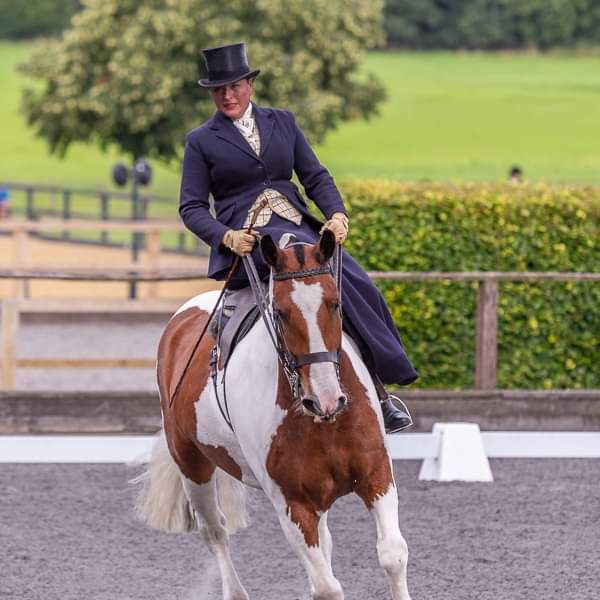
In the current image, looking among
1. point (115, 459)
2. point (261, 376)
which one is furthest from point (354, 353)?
point (115, 459)

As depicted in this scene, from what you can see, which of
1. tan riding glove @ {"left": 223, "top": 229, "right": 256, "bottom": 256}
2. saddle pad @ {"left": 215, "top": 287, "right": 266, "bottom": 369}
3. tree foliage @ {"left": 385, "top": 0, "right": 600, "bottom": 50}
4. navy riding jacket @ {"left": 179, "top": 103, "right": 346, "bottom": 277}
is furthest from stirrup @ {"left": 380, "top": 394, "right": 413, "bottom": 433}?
tree foliage @ {"left": 385, "top": 0, "right": 600, "bottom": 50}

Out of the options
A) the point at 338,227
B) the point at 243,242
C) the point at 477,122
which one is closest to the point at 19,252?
the point at 243,242

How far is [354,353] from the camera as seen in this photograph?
222 inches

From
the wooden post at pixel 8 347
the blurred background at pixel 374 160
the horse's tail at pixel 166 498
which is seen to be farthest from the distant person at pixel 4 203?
the horse's tail at pixel 166 498

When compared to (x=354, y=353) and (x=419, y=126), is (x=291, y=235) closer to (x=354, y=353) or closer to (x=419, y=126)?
(x=354, y=353)

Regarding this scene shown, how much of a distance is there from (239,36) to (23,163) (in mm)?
40950

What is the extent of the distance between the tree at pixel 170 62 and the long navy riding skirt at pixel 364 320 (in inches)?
1023

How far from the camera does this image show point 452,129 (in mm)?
76250

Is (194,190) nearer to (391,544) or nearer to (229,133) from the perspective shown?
(229,133)

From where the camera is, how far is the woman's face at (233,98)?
5.98 m

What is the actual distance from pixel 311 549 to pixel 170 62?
2817 cm

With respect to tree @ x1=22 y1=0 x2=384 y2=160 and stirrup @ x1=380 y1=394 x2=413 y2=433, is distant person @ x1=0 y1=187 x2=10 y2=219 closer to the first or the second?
tree @ x1=22 y1=0 x2=384 y2=160

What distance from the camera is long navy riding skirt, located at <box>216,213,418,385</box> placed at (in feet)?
18.9

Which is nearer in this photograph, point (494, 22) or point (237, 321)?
point (237, 321)
